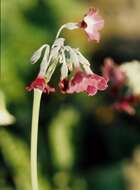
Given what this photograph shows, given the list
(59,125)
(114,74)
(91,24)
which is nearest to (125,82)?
(114,74)

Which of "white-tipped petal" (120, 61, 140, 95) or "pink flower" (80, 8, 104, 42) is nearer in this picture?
"pink flower" (80, 8, 104, 42)

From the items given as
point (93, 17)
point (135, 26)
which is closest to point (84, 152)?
point (135, 26)

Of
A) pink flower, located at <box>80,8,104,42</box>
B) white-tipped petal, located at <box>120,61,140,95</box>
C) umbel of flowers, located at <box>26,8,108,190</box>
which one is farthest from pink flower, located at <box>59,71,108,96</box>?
white-tipped petal, located at <box>120,61,140,95</box>

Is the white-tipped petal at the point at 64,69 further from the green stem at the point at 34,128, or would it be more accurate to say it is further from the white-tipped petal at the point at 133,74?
the white-tipped petal at the point at 133,74

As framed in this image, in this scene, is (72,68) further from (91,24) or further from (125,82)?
(125,82)

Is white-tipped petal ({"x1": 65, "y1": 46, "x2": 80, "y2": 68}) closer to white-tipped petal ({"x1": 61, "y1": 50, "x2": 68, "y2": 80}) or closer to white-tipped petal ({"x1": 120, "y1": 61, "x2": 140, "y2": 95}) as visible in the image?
white-tipped petal ({"x1": 61, "y1": 50, "x2": 68, "y2": 80})

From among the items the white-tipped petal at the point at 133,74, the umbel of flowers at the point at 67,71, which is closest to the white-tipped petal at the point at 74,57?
the umbel of flowers at the point at 67,71
